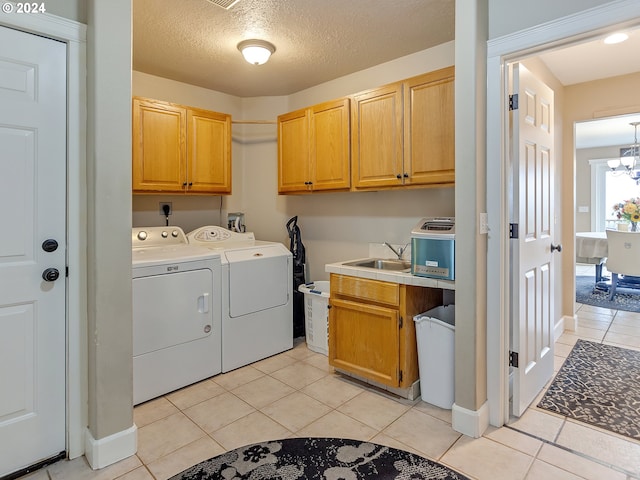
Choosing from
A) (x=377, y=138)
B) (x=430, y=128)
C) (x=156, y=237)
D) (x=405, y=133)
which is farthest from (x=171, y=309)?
(x=430, y=128)

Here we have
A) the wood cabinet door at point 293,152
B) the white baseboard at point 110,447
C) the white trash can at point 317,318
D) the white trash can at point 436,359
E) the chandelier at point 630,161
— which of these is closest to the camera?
the white baseboard at point 110,447

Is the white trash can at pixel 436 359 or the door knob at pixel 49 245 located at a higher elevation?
the door knob at pixel 49 245

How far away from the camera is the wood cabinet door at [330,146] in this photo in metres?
3.08

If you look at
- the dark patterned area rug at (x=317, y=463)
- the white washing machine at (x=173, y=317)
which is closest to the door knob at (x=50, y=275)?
the white washing machine at (x=173, y=317)

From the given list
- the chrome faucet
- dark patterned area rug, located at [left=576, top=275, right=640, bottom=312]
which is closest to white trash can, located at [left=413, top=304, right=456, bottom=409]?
the chrome faucet

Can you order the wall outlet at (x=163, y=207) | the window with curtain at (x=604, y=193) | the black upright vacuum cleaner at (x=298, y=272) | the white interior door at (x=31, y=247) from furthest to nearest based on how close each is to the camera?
1. the window with curtain at (x=604, y=193)
2. the black upright vacuum cleaner at (x=298, y=272)
3. the wall outlet at (x=163, y=207)
4. the white interior door at (x=31, y=247)

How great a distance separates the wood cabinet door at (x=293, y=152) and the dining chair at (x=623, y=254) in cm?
428

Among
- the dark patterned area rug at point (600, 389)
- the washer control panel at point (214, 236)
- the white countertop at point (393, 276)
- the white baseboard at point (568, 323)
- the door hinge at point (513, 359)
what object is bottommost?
the dark patterned area rug at point (600, 389)

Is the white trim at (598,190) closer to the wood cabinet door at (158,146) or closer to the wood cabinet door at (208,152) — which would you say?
the wood cabinet door at (208,152)

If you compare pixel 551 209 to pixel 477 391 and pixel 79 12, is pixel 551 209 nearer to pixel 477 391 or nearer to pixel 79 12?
pixel 477 391

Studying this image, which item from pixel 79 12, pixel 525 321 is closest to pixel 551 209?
pixel 525 321

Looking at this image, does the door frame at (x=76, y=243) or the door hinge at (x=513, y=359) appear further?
the door hinge at (x=513, y=359)

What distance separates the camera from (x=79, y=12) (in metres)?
1.87

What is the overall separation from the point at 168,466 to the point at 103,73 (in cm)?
196
